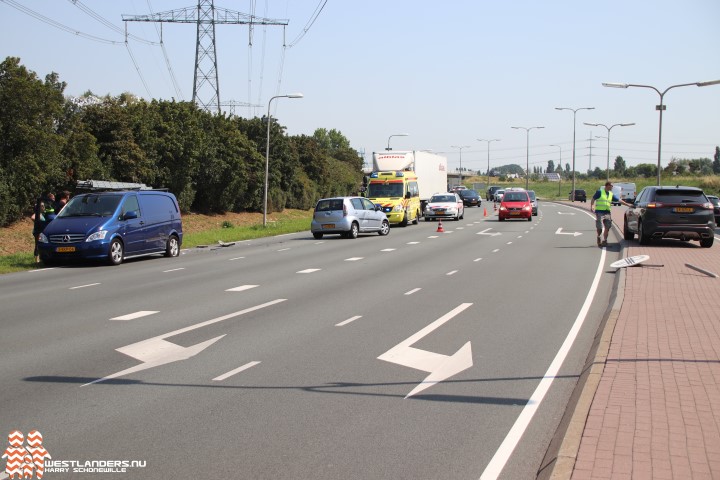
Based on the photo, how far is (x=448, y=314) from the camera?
37.4 feet

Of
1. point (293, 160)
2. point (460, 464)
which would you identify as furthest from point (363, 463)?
point (293, 160)

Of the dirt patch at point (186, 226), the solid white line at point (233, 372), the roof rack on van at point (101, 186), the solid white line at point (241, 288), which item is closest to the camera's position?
the solid white line at point (233, 372)

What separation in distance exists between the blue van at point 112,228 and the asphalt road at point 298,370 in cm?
247

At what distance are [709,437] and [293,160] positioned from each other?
59.8 meters

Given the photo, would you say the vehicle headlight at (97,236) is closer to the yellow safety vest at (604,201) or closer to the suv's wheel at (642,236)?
the yellow safety vest at (604,201)

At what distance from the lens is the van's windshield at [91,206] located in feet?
65.7

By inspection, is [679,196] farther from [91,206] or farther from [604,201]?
[91,206]

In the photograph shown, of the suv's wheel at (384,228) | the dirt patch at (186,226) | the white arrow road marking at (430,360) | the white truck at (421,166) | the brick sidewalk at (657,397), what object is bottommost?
the dirt patch at (186,226)

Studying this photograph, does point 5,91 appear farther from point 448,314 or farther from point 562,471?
point 562,471

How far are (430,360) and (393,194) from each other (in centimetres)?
3037

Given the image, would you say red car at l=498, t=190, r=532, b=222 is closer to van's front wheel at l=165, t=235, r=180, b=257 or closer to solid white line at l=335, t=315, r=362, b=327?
van's front wheel at l=165, t=235, r=180, b=257

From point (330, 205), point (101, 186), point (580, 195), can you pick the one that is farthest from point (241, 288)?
point (580, 195)

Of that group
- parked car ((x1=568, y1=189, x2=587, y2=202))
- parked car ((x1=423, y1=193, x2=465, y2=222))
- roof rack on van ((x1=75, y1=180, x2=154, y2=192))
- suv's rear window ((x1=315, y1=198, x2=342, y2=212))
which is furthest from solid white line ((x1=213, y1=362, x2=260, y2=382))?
parked car ((x1=568, y1=189, x2=587, y2=202))

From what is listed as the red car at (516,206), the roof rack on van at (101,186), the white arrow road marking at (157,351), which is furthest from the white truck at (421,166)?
the white arrow road marking at (157,351)
